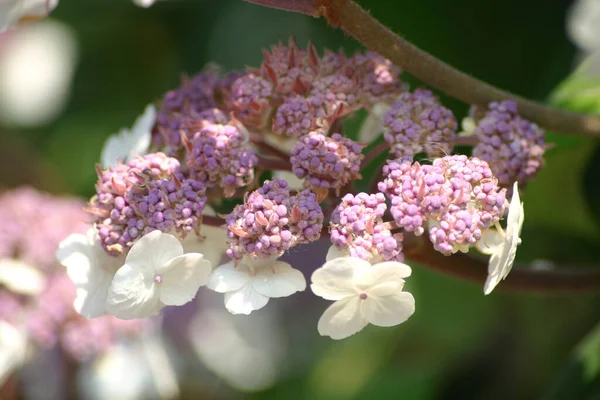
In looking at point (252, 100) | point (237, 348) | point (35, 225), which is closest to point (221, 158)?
point (252, 100)

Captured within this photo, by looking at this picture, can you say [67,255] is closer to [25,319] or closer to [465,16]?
[25,319]

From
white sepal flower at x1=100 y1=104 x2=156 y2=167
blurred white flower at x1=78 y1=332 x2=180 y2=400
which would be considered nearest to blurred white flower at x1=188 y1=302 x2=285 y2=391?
blurred white flower at x1=78 y1=332 x2=180 y2=400

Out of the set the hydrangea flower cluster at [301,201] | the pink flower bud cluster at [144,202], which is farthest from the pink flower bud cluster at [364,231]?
the pink flower bud cluster at [144,202]

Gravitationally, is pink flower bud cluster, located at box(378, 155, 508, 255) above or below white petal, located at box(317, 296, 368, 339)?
above

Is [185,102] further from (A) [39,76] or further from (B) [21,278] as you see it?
(A) [39,76]

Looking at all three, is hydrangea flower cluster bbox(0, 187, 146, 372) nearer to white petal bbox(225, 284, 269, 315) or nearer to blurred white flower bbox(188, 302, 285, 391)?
blurred white flower bbox(188, 302, 285, 391)
